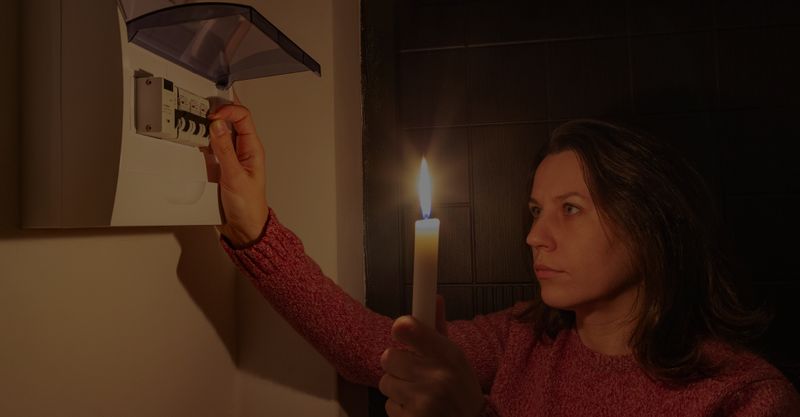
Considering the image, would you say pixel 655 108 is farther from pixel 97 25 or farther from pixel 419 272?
pixel 97 25

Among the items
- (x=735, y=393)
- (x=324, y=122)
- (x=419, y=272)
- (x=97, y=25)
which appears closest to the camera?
(x=419, y=272)

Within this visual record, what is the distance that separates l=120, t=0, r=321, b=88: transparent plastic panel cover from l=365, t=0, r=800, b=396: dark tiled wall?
1.42 feet

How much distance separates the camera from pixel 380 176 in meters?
1.06

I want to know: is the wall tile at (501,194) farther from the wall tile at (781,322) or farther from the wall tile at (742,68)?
the wall tile at (781,322)

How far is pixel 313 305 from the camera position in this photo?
749mm

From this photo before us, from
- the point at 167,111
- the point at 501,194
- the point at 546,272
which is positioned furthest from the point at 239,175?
the point at 501,194

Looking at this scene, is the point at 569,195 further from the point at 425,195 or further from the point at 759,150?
the point at 759,150

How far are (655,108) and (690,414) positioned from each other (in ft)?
2.05

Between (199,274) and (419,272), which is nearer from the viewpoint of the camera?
(419,272)

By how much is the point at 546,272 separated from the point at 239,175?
0.49 m

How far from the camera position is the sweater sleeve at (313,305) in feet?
2.35

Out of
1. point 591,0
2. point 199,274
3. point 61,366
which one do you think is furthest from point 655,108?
point 61,366

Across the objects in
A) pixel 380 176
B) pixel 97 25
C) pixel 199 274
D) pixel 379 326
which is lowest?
pixel 379 326

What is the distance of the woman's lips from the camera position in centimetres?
70
